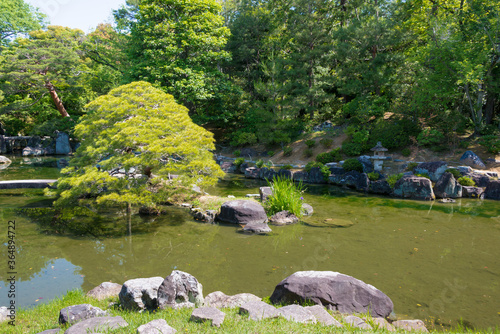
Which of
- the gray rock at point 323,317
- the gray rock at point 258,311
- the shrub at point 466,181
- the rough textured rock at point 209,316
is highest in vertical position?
the shrub at point 466,181

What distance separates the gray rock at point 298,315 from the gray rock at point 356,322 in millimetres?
478

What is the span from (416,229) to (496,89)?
427 inches

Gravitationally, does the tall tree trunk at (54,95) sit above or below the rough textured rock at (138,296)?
above

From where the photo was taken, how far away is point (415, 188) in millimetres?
12047

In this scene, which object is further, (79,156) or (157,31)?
(157,31)

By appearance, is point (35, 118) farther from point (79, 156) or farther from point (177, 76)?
point (79, 156)

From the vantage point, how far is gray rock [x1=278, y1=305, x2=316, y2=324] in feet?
11.7

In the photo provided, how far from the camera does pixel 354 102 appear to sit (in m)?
19.1

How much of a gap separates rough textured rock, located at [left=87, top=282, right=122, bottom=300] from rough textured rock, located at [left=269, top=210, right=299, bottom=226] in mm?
4801

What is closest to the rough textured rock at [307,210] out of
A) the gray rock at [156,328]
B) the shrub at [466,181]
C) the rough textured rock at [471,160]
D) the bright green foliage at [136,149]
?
the bright green foliage at [136,149]

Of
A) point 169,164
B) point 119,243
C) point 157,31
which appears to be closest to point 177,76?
point 157,31

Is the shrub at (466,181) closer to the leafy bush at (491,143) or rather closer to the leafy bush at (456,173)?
the leafy bush at (456,173)

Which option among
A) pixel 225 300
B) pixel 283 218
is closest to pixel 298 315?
pixel 225 300

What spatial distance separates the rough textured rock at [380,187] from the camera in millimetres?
12812
